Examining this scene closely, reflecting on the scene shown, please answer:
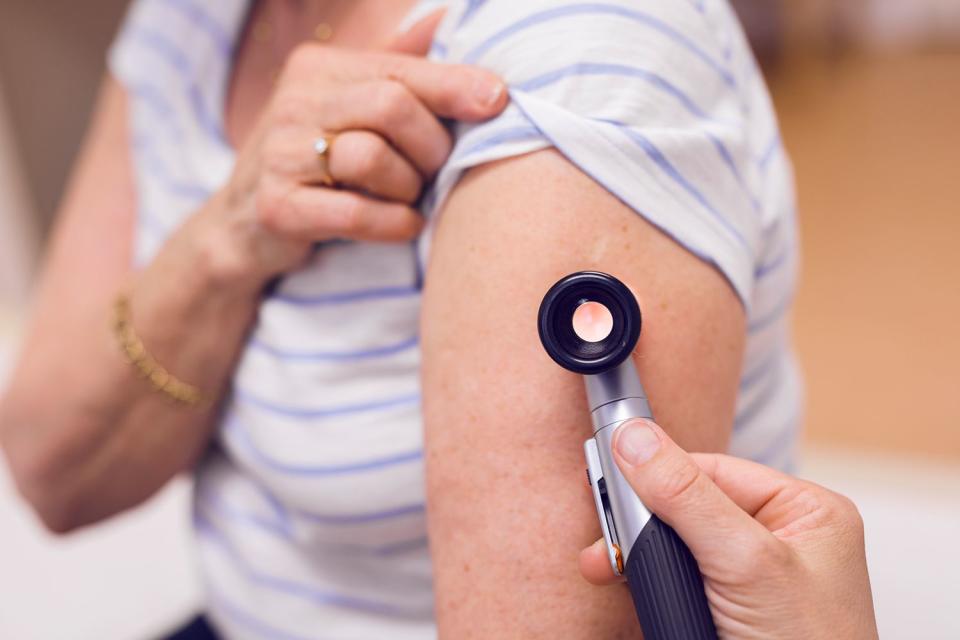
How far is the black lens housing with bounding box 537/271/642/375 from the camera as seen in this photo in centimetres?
45

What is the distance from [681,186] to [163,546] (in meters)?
1.06

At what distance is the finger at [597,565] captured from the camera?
499mm

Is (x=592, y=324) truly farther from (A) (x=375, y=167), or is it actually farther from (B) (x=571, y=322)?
(A) (x=375, y=167)

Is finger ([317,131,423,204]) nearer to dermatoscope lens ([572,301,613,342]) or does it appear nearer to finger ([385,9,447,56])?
finger ([385,9,447,56])

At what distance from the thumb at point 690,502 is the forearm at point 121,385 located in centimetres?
42

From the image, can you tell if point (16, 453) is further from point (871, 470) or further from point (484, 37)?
point (871, 470)

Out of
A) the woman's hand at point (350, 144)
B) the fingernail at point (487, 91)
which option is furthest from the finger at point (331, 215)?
the fingernail at point (487, 91)

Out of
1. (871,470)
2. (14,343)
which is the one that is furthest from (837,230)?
(14,343)

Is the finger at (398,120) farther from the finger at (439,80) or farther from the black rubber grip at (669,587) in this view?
the black rubber grip at (669,587)

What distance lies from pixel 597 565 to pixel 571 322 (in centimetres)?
14

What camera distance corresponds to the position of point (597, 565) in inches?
19.8

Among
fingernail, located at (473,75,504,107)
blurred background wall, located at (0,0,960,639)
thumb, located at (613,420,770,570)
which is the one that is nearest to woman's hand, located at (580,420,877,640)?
thumb, located at (613,420,770,570)

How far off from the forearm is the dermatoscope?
380mm

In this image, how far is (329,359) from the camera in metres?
0.71
